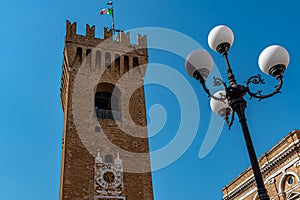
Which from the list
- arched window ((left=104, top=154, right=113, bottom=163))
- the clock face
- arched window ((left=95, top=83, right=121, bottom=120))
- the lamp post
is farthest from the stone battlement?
the lamp post

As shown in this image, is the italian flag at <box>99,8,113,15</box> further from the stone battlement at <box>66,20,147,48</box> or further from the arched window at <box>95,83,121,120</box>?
the arched window at <box>95,83,121,120</box>

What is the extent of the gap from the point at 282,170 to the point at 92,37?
15.8 meters

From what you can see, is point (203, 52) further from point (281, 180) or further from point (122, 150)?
point (281, 180)

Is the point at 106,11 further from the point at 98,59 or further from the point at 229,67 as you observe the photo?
the point at 229,67

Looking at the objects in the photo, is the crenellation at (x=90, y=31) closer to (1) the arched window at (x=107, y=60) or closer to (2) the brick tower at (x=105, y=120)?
(2) the brick tower at (x=105, y=120)

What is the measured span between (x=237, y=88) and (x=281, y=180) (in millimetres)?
16503

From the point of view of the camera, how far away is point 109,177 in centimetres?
1931

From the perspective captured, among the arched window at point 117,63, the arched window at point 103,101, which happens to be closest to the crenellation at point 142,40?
the arched window at point 117,63

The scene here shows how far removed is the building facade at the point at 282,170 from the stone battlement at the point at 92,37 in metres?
12.0

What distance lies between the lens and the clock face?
62.3ft

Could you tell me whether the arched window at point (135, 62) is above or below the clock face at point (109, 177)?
above

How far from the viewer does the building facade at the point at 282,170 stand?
20.8 meters

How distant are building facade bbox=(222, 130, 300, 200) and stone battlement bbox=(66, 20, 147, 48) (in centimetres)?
1203

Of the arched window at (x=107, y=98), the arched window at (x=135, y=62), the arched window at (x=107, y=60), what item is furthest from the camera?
the arched window at (x=135, y=62)
